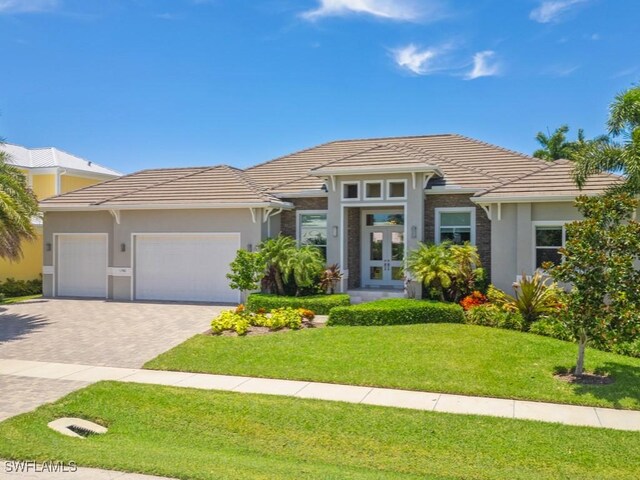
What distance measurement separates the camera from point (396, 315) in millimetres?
13727

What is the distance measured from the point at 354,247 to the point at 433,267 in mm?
4216

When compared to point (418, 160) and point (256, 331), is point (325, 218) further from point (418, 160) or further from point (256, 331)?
point (256, 331)

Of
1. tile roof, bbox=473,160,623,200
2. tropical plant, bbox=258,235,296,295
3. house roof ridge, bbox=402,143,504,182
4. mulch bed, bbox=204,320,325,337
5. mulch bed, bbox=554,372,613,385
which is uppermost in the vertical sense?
house roof ridge, bbox=402,143,504,182

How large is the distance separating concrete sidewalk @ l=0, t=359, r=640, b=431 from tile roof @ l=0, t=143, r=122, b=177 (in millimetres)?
21725

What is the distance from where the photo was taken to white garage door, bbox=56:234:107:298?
66.4 ft

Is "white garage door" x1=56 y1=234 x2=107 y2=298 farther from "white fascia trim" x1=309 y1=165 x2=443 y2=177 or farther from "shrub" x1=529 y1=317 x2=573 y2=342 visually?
"shrub" x1=529 y1=317 x2=573 y2=342

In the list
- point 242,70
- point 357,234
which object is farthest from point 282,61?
point 357,234

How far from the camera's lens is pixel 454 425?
7.22 m

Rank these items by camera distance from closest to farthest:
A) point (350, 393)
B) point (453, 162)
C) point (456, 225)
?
point (350, 393), point (456, 225), point (453, 162)

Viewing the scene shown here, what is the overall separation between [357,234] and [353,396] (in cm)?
1079

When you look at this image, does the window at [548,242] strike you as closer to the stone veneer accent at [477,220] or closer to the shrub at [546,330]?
the stone veneer accent at [477,220]

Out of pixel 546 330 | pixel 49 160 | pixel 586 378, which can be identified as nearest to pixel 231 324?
pixel 546 330

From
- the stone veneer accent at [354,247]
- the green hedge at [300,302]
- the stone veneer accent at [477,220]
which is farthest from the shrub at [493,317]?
the stone veneer accent at [354,247]

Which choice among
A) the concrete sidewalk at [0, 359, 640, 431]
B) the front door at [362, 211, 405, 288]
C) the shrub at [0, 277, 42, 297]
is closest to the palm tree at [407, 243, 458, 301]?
the front door at [362, 211, 405, 288]
